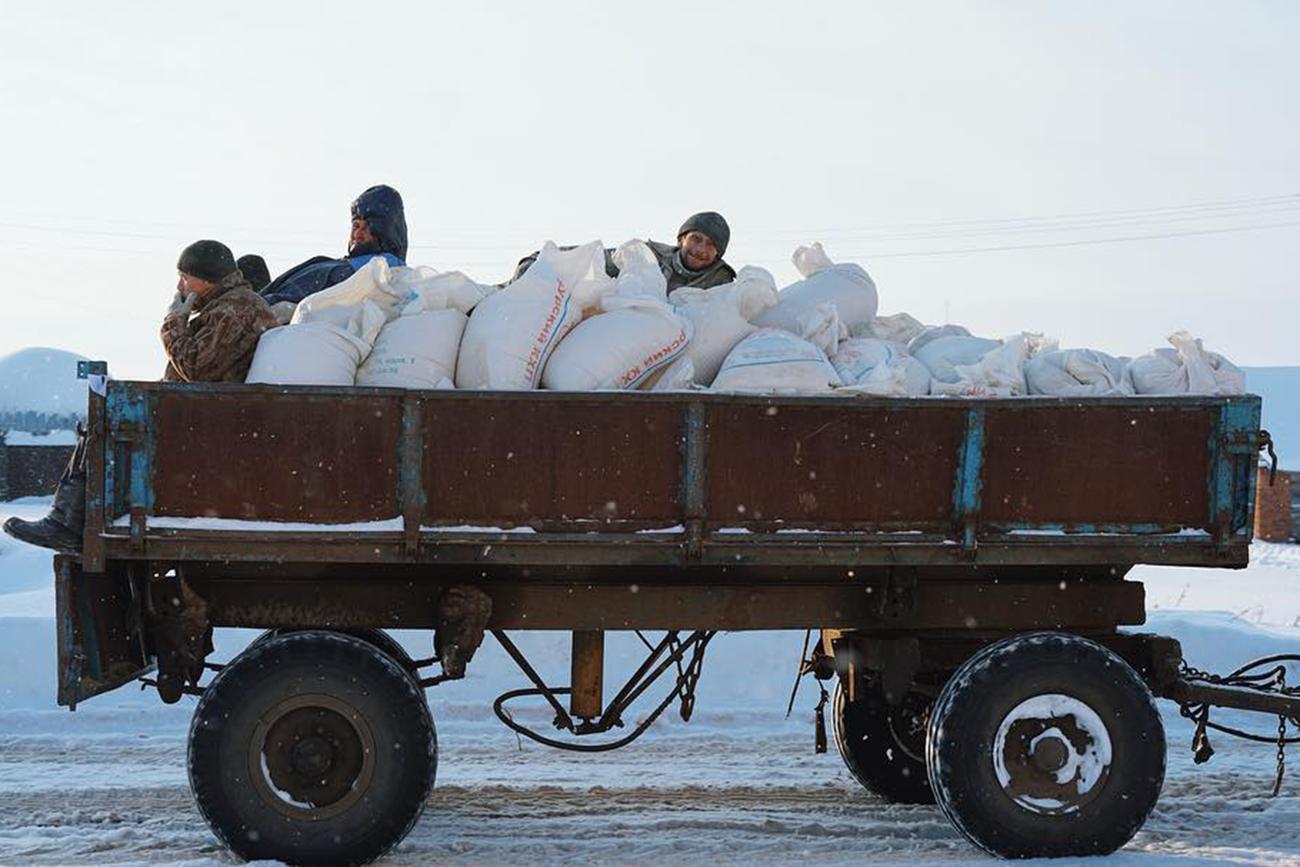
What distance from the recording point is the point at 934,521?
545cm

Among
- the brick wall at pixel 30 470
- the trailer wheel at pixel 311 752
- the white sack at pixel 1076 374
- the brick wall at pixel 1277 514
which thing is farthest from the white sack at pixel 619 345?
the brick wall at pixel 30 470

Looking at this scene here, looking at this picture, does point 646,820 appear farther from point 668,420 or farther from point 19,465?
point 19,465

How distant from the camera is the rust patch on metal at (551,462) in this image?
205 inches

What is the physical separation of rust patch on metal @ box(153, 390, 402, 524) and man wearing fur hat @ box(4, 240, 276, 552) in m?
0.33

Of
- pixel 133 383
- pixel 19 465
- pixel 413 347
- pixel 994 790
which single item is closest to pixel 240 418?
pixel 133 383

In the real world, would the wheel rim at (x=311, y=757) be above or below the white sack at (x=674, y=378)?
below

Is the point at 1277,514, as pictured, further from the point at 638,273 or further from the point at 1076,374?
the point at 638,273

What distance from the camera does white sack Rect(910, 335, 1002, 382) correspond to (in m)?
6.31

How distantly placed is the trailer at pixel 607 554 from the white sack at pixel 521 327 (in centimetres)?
38

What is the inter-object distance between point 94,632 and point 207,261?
1.46m

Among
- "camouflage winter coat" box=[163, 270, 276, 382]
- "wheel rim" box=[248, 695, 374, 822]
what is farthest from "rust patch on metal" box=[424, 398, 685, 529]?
"camouflage winter coat" box=[163, 270, 276, 382]

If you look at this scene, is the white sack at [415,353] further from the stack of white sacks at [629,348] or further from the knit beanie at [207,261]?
the knit beanie at [207,261]

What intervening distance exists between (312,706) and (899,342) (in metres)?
3.10

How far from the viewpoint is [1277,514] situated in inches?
920
